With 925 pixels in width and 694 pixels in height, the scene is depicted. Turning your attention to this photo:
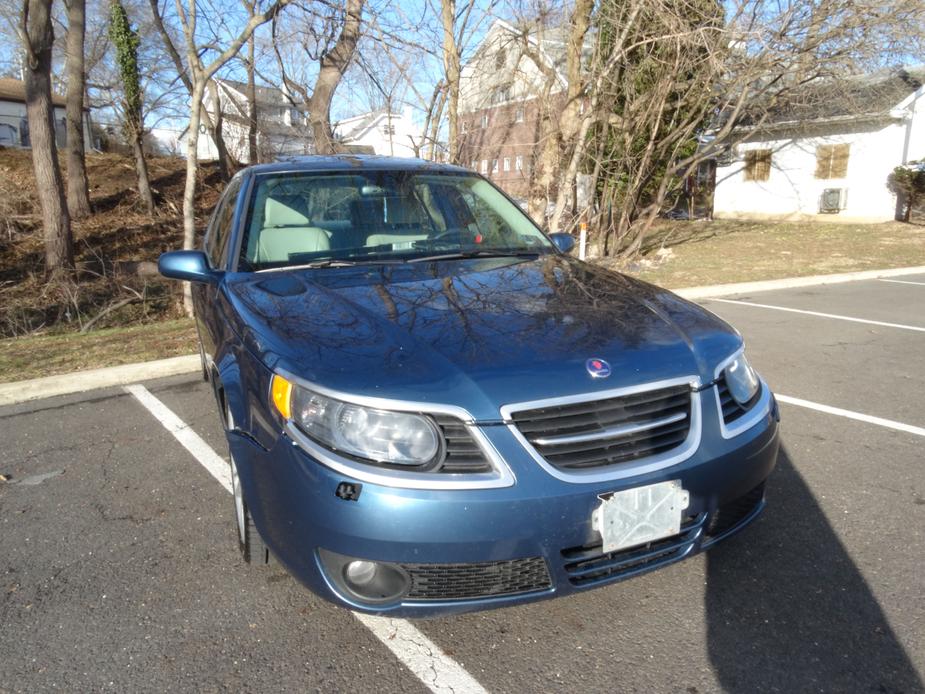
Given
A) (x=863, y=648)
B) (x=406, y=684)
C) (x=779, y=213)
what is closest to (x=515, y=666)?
(x=406, y=684)

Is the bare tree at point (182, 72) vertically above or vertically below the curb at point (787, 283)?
above

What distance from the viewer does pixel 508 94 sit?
619 inches

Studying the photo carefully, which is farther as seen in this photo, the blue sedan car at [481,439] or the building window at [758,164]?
the building window at [758,164]

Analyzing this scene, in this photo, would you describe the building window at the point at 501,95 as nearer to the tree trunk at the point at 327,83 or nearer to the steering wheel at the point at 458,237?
the tree trunk at the point at 327,83

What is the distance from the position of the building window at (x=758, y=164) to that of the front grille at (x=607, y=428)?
24496 millimetres

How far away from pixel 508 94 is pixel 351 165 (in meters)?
12.8

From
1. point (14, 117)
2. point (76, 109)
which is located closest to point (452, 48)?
point (76, 109)

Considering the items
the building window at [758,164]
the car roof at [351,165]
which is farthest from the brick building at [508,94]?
the building window at [758,164]

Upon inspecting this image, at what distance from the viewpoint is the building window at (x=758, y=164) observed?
23812 millimetres

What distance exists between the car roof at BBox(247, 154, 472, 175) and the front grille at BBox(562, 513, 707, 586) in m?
2.57

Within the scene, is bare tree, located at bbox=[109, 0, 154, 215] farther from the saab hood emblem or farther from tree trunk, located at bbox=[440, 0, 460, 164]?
the saab hood emblem

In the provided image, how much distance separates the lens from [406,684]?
2.19m

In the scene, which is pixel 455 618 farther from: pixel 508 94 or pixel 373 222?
pixel 508 94

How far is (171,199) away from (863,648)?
22.8 m
